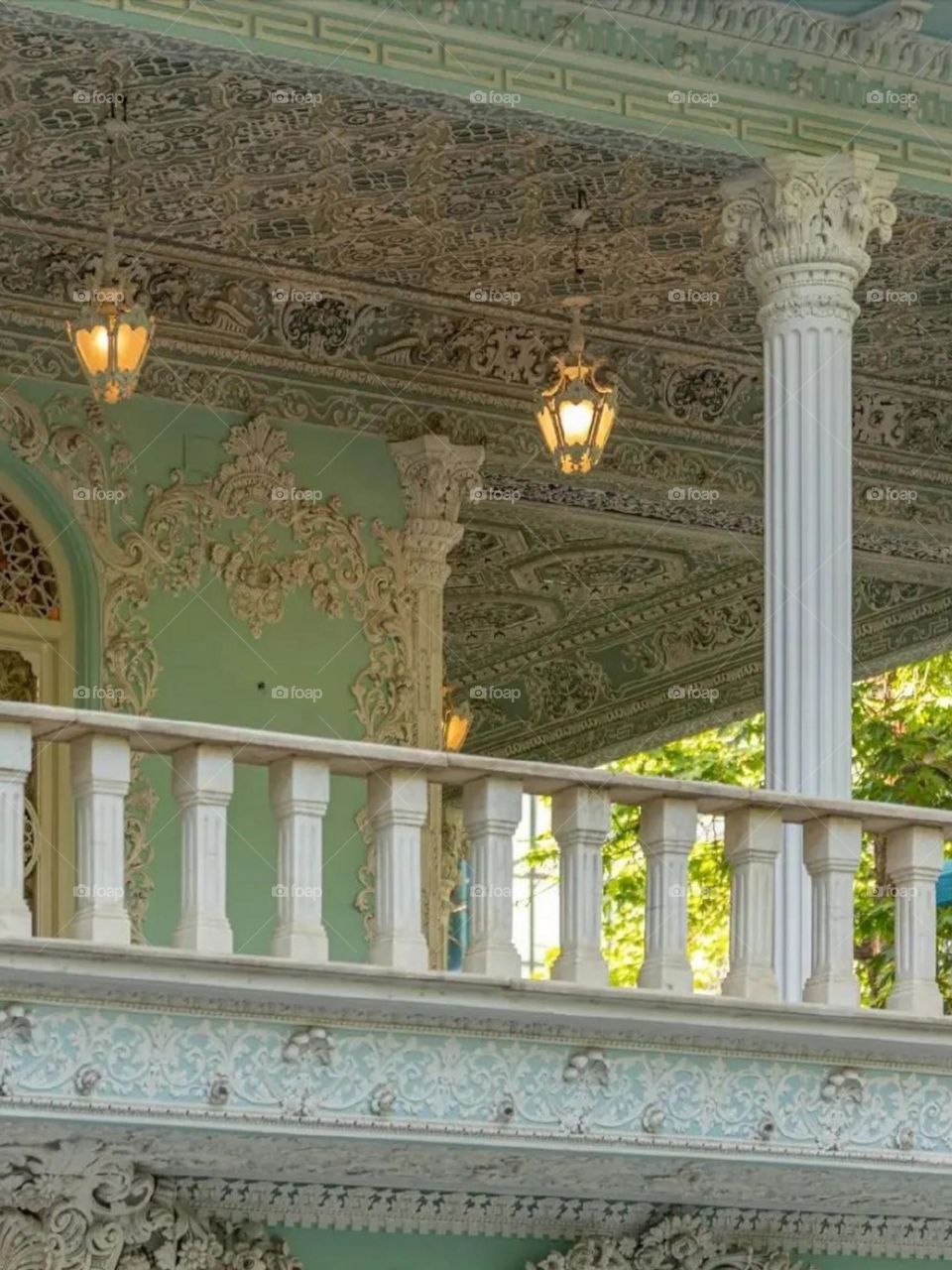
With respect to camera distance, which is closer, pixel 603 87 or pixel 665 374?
pixel 603 87

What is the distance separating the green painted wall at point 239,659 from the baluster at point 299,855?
4.47 m

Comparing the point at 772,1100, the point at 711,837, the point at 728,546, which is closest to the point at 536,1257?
the point at 772,1100

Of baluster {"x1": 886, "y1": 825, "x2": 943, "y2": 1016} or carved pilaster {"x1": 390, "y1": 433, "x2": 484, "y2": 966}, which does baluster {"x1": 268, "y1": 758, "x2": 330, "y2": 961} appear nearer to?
baluster {"x1": 886, "y1": 825, "x2": 943, "y2": 1016}

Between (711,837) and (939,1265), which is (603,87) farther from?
(711,837)

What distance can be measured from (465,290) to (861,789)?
482 inches

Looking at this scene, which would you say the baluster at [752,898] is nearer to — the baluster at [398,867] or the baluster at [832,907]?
the baluster at [832,907]

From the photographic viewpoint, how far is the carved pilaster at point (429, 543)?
1603 centimetres

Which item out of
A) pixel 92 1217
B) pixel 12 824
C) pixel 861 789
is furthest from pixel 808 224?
pixel 861 789

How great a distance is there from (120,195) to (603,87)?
114 inches

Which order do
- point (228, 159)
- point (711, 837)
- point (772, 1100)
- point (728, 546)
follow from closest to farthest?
point (772, 1100)
point (228, 159)
point (728, 546)
point (711, 837)

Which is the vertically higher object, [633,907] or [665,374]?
[665,374]

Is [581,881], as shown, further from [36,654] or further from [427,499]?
[427,499]

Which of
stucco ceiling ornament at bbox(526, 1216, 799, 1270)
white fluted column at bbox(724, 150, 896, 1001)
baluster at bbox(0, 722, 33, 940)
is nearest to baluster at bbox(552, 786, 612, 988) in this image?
white fluted column at bbox(724, 150, 896, 1001)

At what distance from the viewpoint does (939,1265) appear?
495 inches
